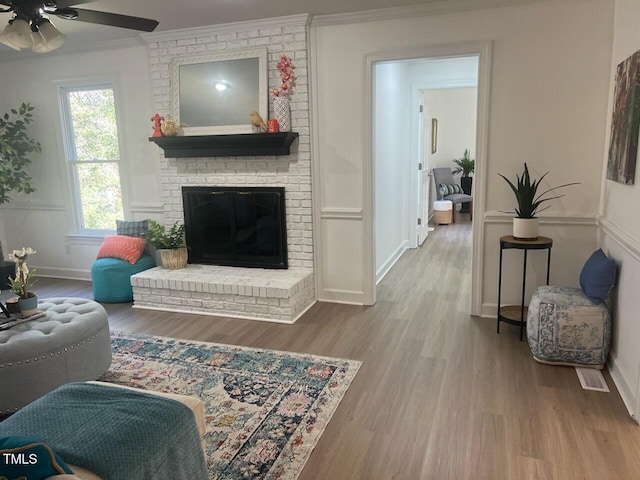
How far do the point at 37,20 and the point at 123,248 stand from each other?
2.57m

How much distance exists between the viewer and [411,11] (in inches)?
143

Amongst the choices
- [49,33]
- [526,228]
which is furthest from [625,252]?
[49,33]

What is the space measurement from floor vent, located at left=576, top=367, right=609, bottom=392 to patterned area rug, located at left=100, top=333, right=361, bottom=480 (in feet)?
4.52

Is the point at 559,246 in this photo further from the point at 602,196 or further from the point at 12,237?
the point at 12,237

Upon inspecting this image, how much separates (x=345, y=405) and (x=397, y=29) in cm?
292

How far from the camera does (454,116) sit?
9.52m

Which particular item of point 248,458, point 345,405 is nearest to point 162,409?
point 248,458

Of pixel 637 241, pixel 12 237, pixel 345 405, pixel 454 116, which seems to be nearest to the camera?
pixel 637 241

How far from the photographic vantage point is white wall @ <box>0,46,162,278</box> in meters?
4.73

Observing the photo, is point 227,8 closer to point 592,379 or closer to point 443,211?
point 592,379

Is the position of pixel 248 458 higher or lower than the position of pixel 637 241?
lower

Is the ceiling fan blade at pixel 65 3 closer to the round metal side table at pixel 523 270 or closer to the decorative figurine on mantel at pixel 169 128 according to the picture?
the decorative figurine on mantel at pixel 169 128

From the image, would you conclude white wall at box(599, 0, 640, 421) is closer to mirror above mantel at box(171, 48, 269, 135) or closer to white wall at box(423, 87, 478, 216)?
mirror above mantel at box(171, 48, 269, 135)


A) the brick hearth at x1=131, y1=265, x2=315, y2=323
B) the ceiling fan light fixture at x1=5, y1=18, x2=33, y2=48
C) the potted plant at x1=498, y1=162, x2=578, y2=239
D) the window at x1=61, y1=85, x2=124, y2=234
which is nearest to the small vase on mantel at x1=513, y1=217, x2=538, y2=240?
the potted plant at x1=498, y1=162, x2=578, y2=239
